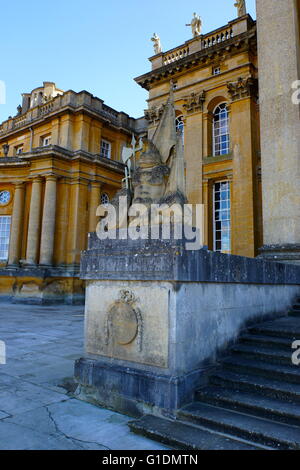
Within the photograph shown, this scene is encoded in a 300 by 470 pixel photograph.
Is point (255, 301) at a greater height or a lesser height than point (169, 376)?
greater

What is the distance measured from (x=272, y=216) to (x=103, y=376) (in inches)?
230

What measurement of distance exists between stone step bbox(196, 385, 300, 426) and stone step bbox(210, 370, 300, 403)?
0.05 metres

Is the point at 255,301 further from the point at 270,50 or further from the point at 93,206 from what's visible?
the point at 93,206

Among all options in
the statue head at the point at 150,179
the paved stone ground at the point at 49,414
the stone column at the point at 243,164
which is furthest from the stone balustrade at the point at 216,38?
the paved stone ground at the point at 49,414

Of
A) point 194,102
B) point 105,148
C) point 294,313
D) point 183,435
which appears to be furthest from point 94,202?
point 183,435

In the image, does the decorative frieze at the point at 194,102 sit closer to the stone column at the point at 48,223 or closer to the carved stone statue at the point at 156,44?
the carved stone statue at the point at 156,44

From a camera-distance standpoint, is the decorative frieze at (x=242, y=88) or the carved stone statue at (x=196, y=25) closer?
the decorative frieze at (x=242, y=88)

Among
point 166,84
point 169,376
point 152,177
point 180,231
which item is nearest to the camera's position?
point 169,376

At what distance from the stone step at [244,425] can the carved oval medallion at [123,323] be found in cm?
100

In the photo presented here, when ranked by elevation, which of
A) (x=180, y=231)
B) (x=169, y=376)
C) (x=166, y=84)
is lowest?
(x=169, y=376)

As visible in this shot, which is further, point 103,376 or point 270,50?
point 270,50

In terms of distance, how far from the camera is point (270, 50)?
339 inches

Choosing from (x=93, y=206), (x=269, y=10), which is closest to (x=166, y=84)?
(x=93, y=206)

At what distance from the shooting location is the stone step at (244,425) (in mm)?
2785
